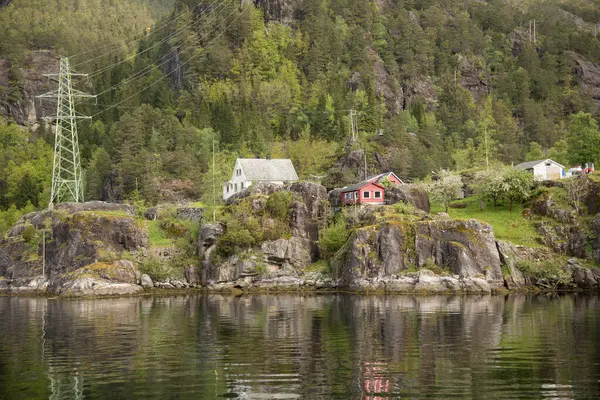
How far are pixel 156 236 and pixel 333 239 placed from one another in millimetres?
26824

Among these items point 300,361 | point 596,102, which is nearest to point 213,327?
point 300,361

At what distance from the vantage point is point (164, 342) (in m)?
43.0

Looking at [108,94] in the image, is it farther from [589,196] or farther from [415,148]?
[589,196]

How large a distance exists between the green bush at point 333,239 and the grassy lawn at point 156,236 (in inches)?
893

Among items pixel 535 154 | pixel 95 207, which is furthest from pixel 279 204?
pixel 535 154

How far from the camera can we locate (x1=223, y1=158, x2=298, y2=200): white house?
114812 millimetres

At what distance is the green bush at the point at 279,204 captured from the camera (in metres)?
98.2

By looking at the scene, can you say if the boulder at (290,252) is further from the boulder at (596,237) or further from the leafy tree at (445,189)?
the boulder at (596,237)

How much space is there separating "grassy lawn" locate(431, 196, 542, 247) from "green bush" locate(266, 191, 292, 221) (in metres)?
23.5

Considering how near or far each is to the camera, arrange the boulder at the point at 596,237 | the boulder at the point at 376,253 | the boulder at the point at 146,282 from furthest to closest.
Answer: the boulder at the point at 146,282 → the boulder at the point at 596,237 → the boulder at the point at 376,253

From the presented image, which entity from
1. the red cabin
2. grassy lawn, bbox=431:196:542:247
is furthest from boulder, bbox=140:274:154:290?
grassy lawn, bbox=431:196:542:247

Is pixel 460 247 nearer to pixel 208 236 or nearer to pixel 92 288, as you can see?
pixel 208 236

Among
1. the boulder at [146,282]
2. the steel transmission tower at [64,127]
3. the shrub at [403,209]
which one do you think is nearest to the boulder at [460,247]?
the shrub at [403,209]

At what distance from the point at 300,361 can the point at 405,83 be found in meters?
150
